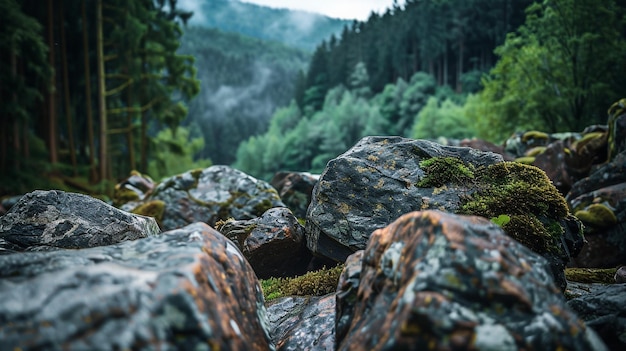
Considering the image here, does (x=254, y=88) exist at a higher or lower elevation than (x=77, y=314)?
higher

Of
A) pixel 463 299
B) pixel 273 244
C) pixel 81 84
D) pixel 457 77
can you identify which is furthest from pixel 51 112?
pixel 457 77

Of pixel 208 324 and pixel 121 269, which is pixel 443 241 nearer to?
pixel 208 324

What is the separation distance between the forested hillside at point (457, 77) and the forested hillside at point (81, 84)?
82.1ft

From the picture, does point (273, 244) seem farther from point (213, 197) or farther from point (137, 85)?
point (137, 85)

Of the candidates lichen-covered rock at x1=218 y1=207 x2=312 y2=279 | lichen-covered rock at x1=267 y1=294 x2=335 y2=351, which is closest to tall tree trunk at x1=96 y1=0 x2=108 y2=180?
lichen-covered rock at x1=218 y1=207 x2=312 y2=279

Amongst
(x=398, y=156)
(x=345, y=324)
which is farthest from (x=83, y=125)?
(x=345, y=324)

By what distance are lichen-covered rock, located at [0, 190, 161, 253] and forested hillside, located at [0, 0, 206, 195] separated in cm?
1496

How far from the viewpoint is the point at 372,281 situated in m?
2.94

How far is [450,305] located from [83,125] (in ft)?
109

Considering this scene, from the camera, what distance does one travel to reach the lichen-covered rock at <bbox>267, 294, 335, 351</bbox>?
12.6 ft

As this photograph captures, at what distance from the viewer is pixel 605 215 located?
31.8 feet

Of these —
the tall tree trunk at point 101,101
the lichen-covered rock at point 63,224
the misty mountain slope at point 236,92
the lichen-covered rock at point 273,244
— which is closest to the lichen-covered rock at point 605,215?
the lichen-covered rock at point 273,244

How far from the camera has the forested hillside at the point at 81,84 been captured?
18.8 metres

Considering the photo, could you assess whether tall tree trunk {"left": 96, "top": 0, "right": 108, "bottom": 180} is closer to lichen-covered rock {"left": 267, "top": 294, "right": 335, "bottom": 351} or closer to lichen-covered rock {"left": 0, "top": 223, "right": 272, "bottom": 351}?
lichen-covered rock {"left": 267, "top": 294, "right": 335, "bottom": 351}
